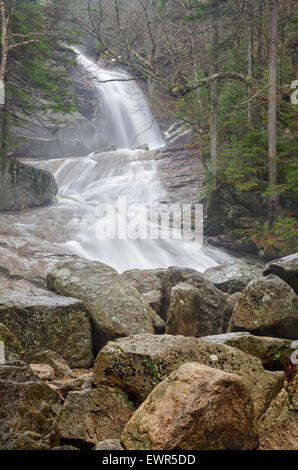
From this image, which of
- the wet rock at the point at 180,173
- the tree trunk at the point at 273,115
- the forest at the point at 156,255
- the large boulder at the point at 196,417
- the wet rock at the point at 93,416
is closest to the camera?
the large boulder at the point at 196,417

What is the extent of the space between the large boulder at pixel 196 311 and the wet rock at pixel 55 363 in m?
2.04

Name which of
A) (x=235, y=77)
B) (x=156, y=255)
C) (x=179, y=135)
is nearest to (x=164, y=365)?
(x=156, y=255)

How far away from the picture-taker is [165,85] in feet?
31.9

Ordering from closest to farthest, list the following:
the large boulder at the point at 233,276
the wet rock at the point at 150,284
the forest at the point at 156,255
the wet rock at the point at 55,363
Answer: the forest at the point at 156,255 < the wet rock at the point at 55,363 < the wet rock at the point at 150,284 < the large boulder at the point at 233,276

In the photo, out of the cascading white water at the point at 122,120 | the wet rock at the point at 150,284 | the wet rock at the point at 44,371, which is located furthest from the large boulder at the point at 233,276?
the cascading white water at the point at 122,120

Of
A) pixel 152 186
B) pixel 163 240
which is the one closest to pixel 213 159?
pixel 163 240

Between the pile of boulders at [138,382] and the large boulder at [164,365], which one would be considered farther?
the large boulder at [164,365]

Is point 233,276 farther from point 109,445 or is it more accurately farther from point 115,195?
point 115,195

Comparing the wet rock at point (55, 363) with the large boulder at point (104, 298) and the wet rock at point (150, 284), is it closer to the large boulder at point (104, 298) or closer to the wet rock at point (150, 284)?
the large boulder at point (104, 298)

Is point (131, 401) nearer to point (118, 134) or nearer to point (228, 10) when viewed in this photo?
point (228, 10)

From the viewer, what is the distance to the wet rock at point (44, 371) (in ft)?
11.3

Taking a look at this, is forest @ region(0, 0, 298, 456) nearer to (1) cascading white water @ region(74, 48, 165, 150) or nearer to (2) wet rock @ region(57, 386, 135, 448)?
(2) wet rock @ region(57, 386, 135, 448)

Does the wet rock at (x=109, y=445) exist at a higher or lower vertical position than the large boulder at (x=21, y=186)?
lower
